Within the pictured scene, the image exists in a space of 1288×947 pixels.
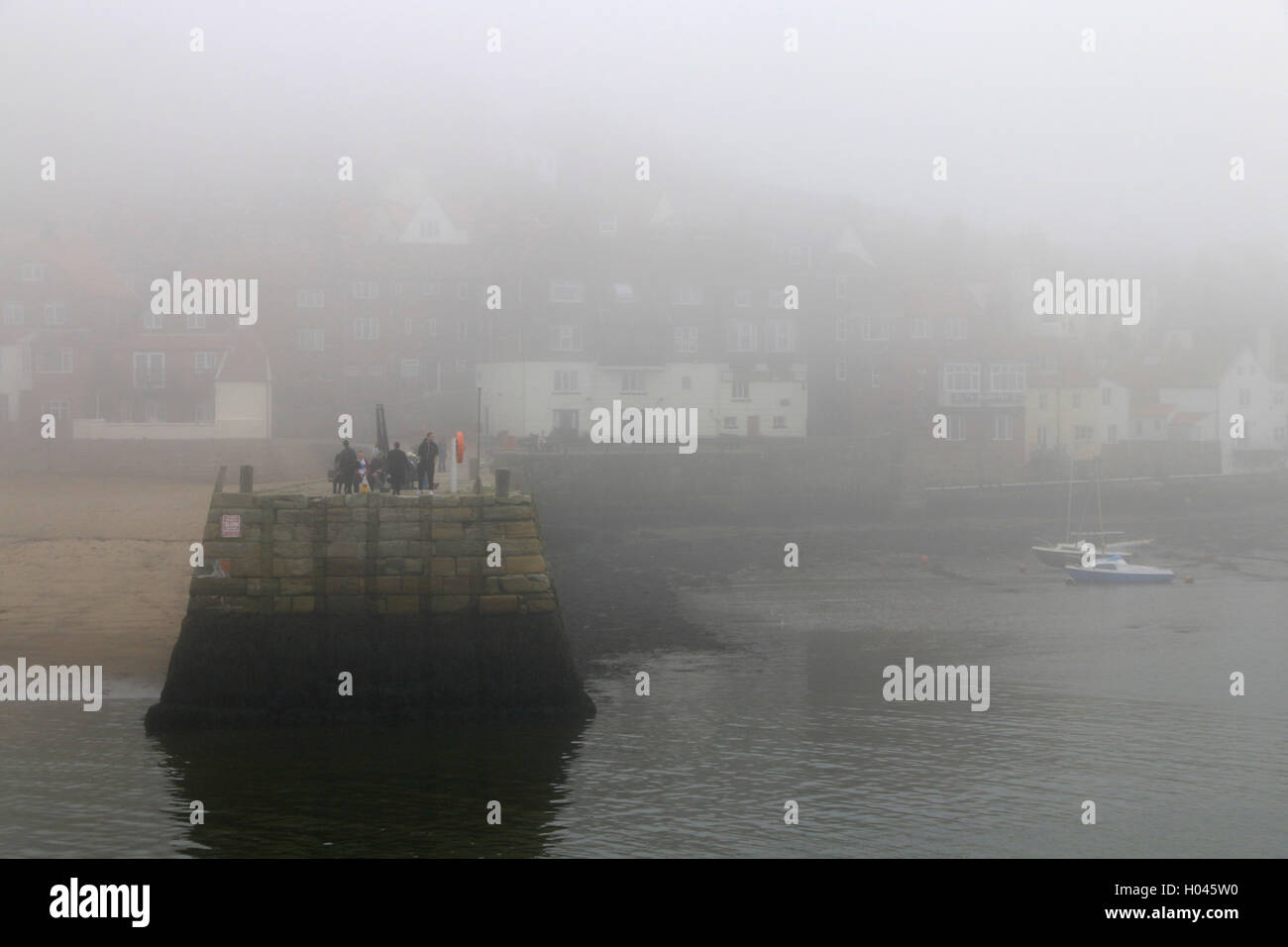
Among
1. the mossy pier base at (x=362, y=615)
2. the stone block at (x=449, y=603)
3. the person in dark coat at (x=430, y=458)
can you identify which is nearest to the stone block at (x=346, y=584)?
the mossy pier base at (x=362, y=615)

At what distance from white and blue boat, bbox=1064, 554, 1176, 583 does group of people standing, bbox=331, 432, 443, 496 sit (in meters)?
36.9

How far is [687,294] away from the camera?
85.2 m

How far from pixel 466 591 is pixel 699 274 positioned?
62.6 meters

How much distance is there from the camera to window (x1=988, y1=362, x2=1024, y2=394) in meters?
89.3

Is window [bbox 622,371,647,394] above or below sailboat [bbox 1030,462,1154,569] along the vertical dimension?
above

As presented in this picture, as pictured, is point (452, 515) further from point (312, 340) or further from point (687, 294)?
point (687, 294)

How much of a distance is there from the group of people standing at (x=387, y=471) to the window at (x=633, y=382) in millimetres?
54684

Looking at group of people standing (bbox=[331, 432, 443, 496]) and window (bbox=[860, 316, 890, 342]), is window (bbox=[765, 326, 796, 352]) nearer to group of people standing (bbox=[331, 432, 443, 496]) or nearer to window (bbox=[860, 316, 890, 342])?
window (bbox=[860, 316, 890, 342])

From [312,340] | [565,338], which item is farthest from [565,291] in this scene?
[312,340]

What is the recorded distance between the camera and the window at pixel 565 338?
269ft

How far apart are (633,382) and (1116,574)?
34516mm

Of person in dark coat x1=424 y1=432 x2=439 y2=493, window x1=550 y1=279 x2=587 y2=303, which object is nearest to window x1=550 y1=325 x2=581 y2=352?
window x1=550 y1=279 x2=587 y2=303
